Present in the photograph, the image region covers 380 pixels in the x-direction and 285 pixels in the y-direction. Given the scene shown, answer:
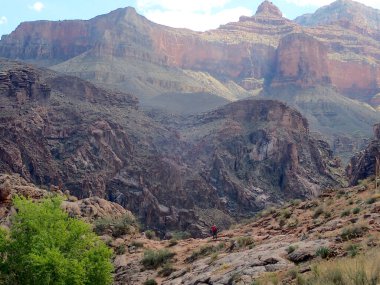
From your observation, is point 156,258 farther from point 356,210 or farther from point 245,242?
point 356,210

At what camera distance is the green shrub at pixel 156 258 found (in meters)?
31.1

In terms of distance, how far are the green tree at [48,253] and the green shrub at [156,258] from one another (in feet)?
18.6

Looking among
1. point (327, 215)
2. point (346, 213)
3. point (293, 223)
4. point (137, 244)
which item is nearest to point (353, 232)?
point (346, 213)

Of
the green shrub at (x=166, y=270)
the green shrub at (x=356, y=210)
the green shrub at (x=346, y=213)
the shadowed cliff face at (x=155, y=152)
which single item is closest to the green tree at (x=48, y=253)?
the green shrub at (x=166, y=270)

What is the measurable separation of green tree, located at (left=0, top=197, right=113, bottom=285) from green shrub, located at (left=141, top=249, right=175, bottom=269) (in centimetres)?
568

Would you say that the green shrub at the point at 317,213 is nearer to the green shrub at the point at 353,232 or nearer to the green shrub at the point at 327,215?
the green shrub at the point at 327,215

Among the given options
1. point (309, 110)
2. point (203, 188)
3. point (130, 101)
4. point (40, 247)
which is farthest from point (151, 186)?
point (309, 110)

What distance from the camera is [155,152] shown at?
104 metres

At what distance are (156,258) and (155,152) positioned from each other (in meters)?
73.0

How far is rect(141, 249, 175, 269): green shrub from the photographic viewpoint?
31055 mm

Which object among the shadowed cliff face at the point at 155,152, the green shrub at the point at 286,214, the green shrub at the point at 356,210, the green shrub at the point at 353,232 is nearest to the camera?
the green shrub at the point at 353,232

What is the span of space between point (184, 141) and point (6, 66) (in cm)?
4153

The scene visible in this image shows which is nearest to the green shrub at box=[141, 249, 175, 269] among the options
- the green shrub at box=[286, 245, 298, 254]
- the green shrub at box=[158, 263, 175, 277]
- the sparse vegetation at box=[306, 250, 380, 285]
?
the green shrub at box=[158, 263, 175, 277]

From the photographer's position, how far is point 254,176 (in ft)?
334
